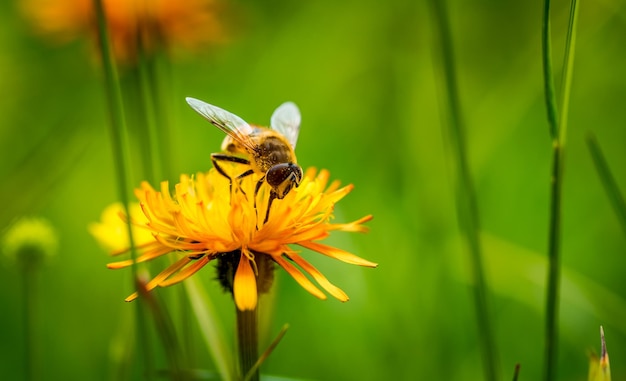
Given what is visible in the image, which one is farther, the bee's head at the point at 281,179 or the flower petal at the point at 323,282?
the bee's head at the point at 281,179

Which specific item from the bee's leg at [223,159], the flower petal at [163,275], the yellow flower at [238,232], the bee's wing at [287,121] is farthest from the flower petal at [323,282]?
the bee's wing at [287,121]

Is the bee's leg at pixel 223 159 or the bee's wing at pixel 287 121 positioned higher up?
the bee's wing at pixel 287 121

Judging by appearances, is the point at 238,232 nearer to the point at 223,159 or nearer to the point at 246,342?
the point at 246,342

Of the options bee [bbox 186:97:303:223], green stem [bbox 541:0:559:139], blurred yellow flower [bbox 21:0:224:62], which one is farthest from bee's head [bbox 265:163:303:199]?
blurred yellow flower [bbox 21:0:224:62]

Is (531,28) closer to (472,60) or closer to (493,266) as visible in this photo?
(472,60)

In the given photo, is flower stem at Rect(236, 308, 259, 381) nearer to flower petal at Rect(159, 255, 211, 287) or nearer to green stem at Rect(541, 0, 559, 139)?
flower petal at Rect(159, 255, 211, 287)

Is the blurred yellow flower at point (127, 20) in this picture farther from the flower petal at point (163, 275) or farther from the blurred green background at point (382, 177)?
the flower petal at point (163, 275)

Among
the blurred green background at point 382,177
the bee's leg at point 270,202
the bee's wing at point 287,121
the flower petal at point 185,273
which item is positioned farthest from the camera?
the blurred green background at point 382,177
